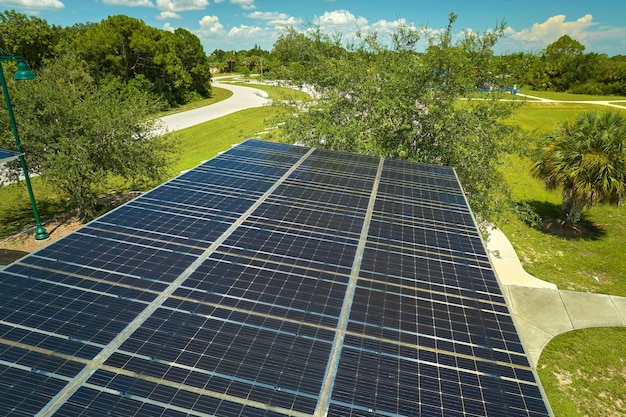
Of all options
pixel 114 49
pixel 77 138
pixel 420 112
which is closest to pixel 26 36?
pixel 114 49

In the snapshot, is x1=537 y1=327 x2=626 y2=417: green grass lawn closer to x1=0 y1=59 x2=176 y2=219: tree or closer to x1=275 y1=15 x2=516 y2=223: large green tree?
x1=275 y1=15 x2=516 y2=223: large green tree

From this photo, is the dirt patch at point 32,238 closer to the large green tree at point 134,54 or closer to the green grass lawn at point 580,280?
the green grass lawn at point 580,280

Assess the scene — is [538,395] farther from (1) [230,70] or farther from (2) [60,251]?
(1) [230,70]

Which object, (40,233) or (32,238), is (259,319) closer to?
(40,233)

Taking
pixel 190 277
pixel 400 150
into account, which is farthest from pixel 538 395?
pixel 400 150

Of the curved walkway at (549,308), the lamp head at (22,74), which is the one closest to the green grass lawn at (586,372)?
the curved walkway at (549,308)
